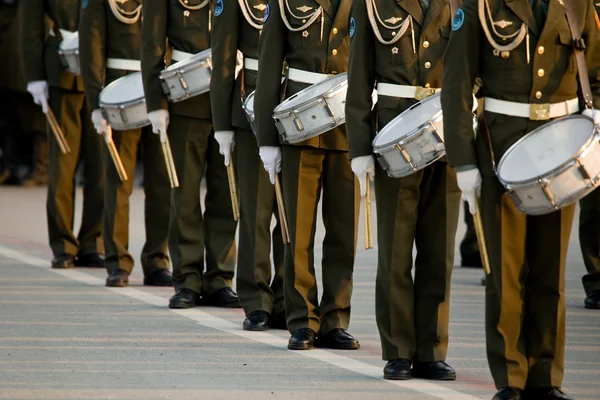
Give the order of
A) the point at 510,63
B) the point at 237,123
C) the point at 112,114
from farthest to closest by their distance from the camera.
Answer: the point at 112,114
the point at 237,123
the point at 510,63

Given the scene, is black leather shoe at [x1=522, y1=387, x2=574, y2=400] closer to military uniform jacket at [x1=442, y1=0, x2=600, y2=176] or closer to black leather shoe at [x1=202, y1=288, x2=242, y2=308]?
military uniform jacket at [x1=442, y1=0, x2=600, y2=176]

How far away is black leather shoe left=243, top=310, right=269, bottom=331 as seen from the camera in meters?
7.97

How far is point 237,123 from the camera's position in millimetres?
8070

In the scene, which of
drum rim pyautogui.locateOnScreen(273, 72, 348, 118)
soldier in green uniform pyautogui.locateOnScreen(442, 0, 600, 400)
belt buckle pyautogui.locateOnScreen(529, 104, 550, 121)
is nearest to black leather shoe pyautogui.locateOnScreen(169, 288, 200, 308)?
drum rim pyautogui.locateOnScreen(273, 72, 348, 118)

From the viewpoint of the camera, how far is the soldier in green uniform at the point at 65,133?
1093 centimetres

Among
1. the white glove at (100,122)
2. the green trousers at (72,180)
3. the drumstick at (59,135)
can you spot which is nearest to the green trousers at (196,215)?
the white glove at (100,122)

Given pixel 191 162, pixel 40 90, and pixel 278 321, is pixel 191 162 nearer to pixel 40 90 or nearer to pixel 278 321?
pixel 278 321

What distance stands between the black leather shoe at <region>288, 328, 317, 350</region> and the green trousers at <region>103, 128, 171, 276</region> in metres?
2.77

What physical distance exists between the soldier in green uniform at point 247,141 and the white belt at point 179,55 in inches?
37.2

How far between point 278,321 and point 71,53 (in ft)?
11.3

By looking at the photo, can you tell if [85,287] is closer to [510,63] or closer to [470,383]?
[470,383]

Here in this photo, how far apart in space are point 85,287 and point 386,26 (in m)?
3.89

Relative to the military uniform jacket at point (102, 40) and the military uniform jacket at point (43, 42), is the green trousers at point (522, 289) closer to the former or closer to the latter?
the military uniform jacket at point (102, 40)

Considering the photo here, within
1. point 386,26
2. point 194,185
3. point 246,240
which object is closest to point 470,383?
point 386,26
